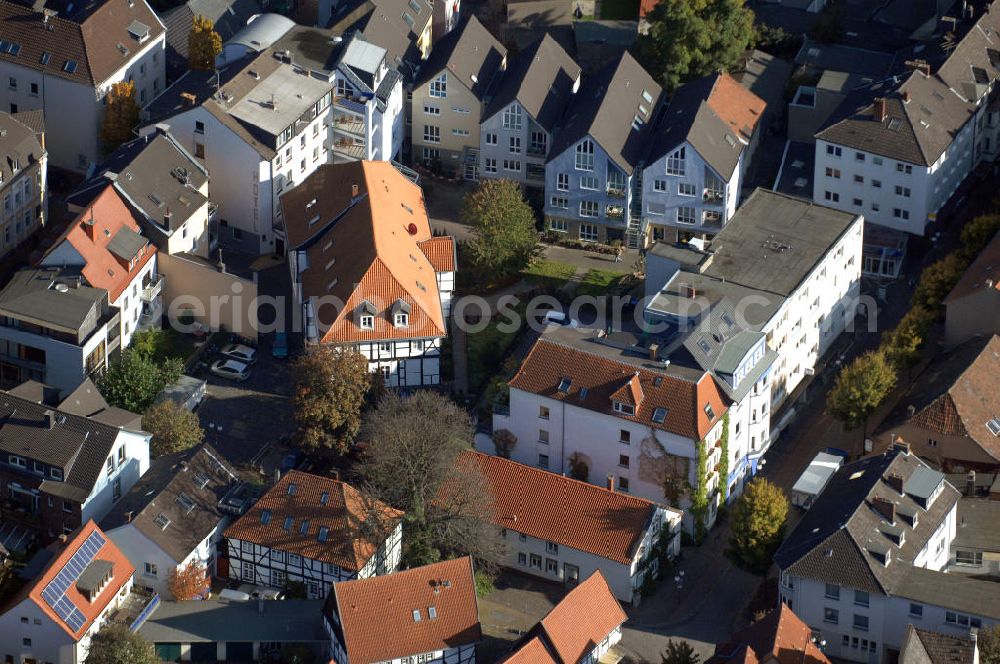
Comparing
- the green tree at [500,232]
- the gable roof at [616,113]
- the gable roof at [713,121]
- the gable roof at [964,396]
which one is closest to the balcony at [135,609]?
the green tree at [500,232]

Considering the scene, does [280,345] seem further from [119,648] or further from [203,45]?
[119,648]

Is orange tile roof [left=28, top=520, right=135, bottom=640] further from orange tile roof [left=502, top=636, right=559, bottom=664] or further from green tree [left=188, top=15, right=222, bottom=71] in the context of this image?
green tree [left=188, top=15, right=222, bottom=71]

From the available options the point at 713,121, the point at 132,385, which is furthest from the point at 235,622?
the point at 713,121

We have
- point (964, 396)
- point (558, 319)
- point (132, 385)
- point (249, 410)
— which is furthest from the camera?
point (558, 319)

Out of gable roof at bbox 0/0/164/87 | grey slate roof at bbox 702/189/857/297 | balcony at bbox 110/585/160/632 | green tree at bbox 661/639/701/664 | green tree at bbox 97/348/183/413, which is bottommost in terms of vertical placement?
balcony at bbox 110/585/160/632

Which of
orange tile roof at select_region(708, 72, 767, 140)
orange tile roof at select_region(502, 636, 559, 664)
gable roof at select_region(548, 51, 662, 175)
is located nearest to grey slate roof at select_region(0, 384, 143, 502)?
orange tile roof at select_region(502, 636, 559, 664)

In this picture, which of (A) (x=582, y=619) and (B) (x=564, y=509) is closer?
(A) (x=582, y=619)
